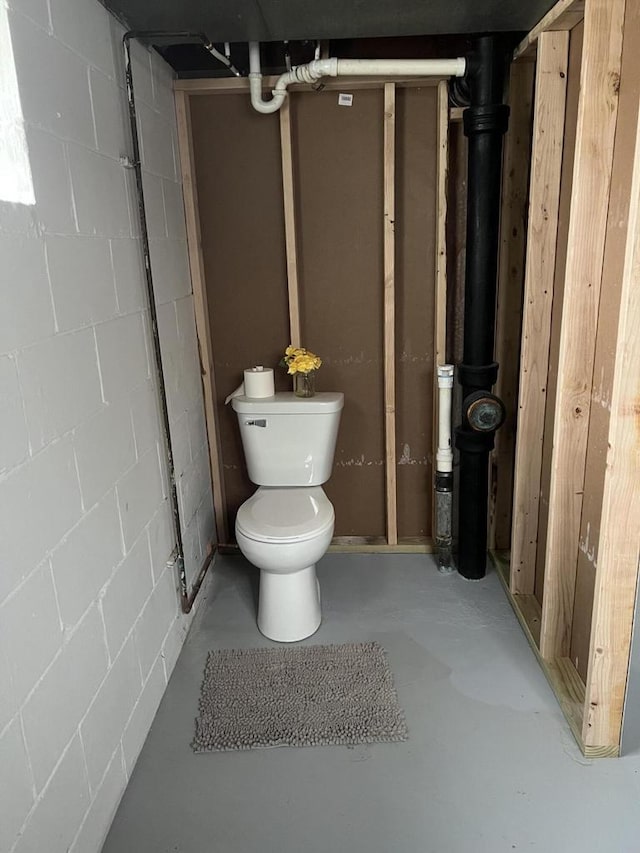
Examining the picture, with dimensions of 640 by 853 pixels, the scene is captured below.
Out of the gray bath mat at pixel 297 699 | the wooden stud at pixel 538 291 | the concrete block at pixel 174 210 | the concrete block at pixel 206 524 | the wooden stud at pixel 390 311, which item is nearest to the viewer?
the gray bath mat at pixel 297 699

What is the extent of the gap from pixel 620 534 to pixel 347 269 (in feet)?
5.26

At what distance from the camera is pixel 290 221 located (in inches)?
103

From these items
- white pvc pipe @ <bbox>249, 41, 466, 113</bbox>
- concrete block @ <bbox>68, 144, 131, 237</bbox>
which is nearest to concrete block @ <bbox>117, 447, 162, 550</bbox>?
concrete block @ <bbox>68, 144, 131, 237</bbox>

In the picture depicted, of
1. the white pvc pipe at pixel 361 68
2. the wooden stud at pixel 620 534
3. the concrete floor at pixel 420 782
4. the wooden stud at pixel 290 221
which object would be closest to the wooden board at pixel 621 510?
the wooden stud at pixel 620 534

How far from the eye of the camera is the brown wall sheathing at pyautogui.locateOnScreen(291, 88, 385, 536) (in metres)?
2.57

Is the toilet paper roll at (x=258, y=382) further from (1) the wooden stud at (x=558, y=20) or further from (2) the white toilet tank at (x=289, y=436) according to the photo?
(1) the wooden stud at (x=558, y=20)

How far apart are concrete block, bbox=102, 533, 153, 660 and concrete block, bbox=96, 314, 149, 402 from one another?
1.60ft

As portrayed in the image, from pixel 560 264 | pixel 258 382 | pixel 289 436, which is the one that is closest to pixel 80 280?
pixel 258 382

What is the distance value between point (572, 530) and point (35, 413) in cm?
164

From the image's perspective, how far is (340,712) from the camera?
6.62 feet

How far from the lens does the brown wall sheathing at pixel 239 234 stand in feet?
8.49

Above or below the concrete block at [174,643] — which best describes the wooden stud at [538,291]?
above

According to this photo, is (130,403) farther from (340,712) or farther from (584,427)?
(584,427)

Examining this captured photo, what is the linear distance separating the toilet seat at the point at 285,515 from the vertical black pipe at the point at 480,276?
0.68m
